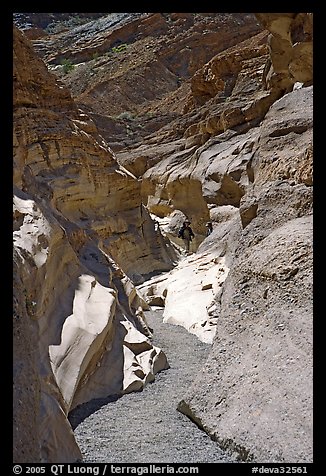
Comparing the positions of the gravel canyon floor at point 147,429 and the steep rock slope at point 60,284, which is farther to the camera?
the gravel canyon floor at point 147,429

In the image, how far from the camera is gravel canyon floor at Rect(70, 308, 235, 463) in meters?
4.14

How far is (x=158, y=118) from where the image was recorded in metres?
29.6

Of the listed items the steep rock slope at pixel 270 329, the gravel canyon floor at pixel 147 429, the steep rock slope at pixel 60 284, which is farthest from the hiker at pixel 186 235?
the gravel canyon floor at pixel 147 429

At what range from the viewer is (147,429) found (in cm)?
473

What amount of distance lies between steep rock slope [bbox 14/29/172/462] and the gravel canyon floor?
7.7 inches

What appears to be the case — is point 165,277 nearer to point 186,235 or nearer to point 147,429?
point 186,235

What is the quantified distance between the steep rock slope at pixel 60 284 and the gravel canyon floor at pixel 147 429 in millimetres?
195

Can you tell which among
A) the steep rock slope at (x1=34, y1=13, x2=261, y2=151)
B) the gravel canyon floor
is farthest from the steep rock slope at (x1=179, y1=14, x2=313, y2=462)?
the steep rock slope at (x1=34, y1=13, x2=261, y2=151)

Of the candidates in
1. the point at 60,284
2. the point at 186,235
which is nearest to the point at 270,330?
the point at 60,284

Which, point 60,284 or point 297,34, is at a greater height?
point 297,34

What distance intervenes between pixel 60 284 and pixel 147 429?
189 cm

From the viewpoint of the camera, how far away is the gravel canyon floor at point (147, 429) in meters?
4.14

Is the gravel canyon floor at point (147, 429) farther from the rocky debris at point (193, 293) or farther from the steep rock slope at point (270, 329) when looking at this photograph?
the rocky debris at point (193, 293)
